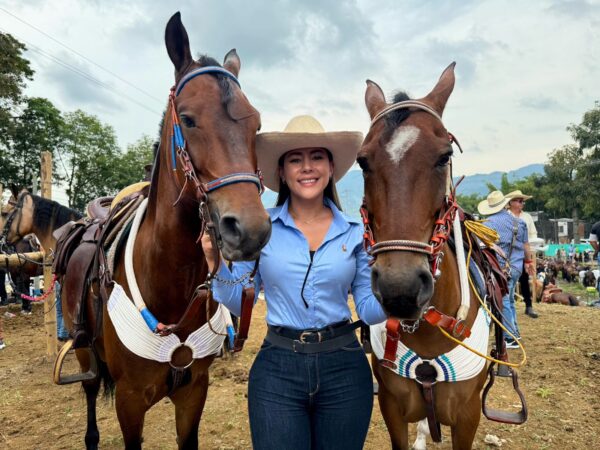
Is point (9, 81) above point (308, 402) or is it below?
above

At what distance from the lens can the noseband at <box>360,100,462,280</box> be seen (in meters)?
1.49

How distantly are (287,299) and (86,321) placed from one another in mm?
1896

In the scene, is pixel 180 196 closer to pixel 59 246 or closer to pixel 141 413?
pixel 141 413

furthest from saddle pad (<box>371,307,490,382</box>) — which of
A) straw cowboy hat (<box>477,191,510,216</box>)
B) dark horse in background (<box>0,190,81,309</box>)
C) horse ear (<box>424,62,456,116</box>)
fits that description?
dark horse in background (<box>0,190,81,309</box>)

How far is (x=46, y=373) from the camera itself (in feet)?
19.4

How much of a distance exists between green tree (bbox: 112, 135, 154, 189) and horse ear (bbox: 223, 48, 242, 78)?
2847 centimetres

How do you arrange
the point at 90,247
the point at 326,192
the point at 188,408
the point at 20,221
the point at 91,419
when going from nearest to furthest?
the point at 326,192 < the point at 188,408 < the point at 90,247 < the point at 91,419 < the point at 20,221

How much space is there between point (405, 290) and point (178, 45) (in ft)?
5.27

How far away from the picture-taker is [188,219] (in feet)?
6.61

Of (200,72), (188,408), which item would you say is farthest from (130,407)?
(200,72)

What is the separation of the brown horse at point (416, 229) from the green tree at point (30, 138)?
27651mm

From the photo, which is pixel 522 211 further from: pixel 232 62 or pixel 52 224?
pixel 52 224

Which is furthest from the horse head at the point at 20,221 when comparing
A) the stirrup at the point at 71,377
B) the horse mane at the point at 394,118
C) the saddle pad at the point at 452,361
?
the horse mane at the point at 394,118

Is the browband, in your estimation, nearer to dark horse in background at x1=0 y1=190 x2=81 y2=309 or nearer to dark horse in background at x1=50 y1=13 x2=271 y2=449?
dark horse in background at x1=50 y1=13 x2=271 y2=449
